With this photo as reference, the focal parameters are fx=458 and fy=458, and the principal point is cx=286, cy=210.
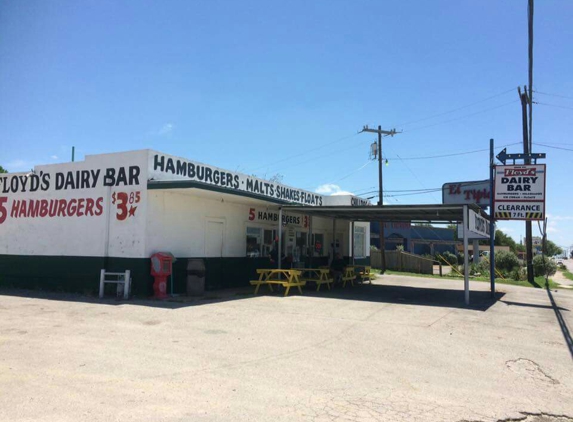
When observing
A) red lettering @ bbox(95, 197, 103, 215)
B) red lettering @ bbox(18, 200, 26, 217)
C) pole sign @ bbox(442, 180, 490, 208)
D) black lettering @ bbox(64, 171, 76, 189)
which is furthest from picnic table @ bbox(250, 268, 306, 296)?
pole sign @ bbox(442, 180, 490, 208)

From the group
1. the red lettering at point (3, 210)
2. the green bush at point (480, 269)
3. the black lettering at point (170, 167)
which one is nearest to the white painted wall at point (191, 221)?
the black lettering at point (170, 167)

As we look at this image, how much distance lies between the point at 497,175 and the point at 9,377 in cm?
1568

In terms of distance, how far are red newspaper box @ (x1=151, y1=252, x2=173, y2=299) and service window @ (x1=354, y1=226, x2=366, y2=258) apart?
56.0 feet

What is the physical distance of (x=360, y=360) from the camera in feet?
23.4

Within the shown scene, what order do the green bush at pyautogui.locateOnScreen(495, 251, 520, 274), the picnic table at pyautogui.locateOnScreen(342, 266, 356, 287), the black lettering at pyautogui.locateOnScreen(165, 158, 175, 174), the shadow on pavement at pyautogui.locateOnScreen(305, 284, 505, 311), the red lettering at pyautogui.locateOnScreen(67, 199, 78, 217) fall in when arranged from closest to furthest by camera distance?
the shadow on pavement at pyautogui.locateOnScreen(305, 284, 505, 311) → the black lettering at pyautogui.locateOnScreen(165, 158, 175, 174) → the red lettering at pyautogui.locateOnScreen(67, 199, 78, 217) → the picnic table at pyautogui.locateOnScreen(342, 266, 356, 287) → the green bush at pyautogui.locateOnScreen(495, 251, 520, 274)

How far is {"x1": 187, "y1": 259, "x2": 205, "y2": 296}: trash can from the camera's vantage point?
46.8 feet

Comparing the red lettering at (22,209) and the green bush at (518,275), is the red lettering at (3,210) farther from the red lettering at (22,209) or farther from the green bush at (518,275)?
the green bush at (518,275)

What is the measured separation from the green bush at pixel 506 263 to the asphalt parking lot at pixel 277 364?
63.2 ft

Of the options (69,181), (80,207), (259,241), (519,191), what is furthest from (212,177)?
(519,191)

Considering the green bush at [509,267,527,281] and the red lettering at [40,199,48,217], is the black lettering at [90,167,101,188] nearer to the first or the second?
the red lettering at [40,199,48,217]

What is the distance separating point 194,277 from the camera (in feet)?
47.0

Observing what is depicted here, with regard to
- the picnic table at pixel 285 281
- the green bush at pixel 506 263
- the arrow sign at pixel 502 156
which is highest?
the arrow sign at pixel 502 156

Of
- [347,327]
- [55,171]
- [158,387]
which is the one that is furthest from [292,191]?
[158,387]

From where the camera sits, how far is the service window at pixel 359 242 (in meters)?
29.1
